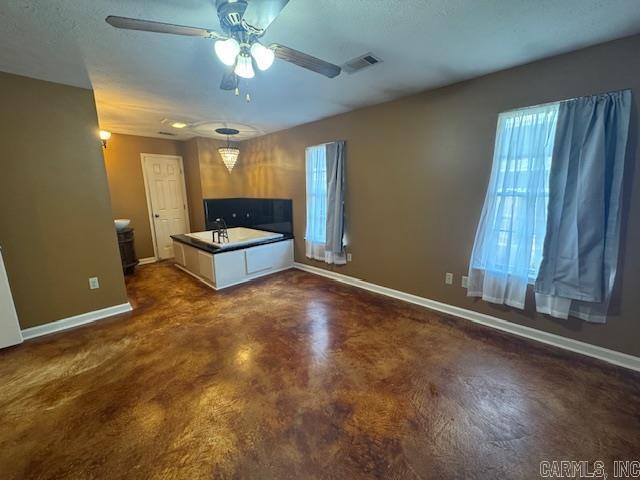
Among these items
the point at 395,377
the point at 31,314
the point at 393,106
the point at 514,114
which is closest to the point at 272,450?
the point at 395,377

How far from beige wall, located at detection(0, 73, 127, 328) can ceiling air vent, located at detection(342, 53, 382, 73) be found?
98.5 inches

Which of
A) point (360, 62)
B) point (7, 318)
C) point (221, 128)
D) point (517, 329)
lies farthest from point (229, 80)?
point (517, 329)

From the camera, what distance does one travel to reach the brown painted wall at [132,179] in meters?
4.40

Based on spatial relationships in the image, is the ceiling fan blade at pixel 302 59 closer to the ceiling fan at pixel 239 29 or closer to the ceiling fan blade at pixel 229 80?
the ceiling fan at pixel 239 29

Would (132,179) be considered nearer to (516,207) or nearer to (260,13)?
(260,13)

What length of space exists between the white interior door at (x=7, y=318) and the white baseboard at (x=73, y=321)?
0.14m

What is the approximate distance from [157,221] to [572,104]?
19.2 feet

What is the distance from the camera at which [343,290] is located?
3.57 m

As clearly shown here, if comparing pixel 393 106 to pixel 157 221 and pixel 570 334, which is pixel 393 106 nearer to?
pixel 570 334

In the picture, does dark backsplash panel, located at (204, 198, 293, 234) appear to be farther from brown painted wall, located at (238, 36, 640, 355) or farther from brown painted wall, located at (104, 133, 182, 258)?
brown painted wall, located at (104, 133, 182, 258)

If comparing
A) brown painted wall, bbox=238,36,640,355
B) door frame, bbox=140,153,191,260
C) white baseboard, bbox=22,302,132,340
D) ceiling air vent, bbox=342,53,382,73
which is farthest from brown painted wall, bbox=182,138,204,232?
ceiling air vent, bbox=342,53,382,73

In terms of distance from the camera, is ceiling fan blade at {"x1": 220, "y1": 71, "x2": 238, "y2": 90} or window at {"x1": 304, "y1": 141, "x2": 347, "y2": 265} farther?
window at {"x1": 304, "y1": 141, "x2": 347, "y2": 265}

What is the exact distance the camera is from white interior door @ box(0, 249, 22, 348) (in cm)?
222

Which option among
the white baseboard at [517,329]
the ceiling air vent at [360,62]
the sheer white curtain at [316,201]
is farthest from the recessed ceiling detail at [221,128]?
the white baseboard at [517,329]
